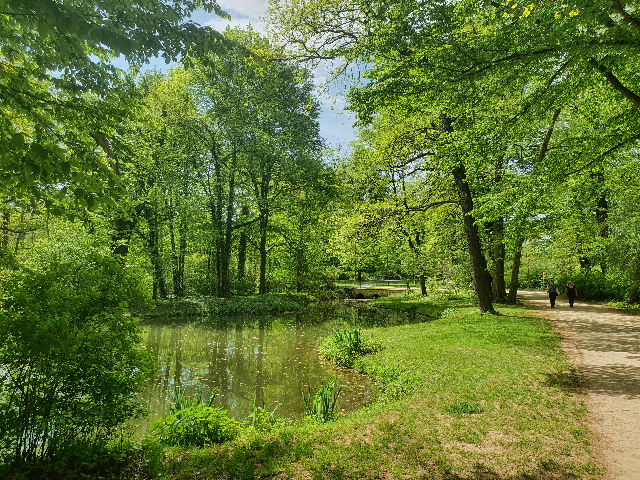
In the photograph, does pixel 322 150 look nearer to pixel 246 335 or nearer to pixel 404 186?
pixel 404 186

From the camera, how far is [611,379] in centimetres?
710

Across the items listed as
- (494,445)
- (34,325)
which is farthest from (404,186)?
(34,325)

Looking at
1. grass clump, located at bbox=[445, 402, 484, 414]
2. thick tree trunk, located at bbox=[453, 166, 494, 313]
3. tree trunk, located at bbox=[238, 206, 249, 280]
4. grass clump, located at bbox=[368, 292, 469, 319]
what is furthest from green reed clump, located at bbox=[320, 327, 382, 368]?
tree trunk, located at bbox=[238, 206, 249, 280]

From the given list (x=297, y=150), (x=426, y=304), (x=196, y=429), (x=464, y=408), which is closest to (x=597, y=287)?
Answer: (x=426, y=304)

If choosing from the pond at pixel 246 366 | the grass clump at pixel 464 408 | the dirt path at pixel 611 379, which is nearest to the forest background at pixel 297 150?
the pond at pixel 246 366

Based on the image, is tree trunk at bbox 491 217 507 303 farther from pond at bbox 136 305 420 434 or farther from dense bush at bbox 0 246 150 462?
dense bush at bbox 0 246 150 462

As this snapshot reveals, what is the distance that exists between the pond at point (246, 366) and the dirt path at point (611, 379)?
153 inches

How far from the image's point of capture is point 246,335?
49.5 ft

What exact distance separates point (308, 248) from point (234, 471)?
23600mm

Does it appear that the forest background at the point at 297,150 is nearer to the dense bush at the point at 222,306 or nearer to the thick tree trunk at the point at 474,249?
the thick tree trunk at the point at 474,249

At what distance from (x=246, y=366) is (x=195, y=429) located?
17.9 ft

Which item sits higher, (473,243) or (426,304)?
(473,243)

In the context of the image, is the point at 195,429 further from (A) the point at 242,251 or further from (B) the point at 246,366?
(A) the point at 242,251

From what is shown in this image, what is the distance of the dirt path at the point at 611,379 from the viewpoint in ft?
14.4
